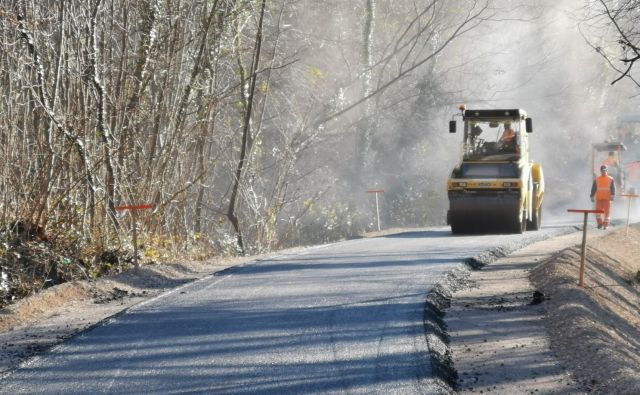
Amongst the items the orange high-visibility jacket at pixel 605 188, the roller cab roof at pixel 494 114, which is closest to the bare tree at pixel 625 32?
the roller cab roof at pixel 494 114

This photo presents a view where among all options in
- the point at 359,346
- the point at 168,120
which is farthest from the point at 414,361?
the point at 168,120

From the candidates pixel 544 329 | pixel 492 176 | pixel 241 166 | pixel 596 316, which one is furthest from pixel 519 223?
pixel 544 329

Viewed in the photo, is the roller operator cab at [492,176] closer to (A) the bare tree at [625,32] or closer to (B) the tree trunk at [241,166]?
(A) the bare tree at [625,32]

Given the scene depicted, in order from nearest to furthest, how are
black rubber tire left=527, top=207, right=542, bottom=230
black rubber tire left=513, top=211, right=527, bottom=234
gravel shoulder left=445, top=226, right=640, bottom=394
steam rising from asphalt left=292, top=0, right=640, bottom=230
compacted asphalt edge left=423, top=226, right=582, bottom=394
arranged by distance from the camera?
1. compacted asphalt edge left=423, top=226, right=582, bottom=394
2. gravel shoulder left=445, top=226, right=640, bottom=394
3. black rubber tire left=513, top=211, right=527, bottom=234
4. black rubber tire left=527, top=207, right=542, bottom=230
5. steam rising from asphalt left=292, top=0, right=640, bottom=230

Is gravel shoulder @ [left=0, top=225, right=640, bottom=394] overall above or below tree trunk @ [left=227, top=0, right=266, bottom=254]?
below

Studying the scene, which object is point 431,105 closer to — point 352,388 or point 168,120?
point 168,120

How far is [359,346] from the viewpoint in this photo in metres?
9.41

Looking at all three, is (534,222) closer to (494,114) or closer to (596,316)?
(494,114)

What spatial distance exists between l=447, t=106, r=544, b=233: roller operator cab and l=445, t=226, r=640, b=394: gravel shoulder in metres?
3.49

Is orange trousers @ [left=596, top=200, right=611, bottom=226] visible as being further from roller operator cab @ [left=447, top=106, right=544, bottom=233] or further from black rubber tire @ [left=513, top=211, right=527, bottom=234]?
black rubber tire @ [left=513, top=211, right=527, bottom=234]

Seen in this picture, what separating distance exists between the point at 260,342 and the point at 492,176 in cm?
1438

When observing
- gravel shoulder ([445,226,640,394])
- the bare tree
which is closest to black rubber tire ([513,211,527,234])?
gravel shoulder ([445,226,640,394])

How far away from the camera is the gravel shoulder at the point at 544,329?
8.73 meters

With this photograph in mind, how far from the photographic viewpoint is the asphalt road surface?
26.1 feet
